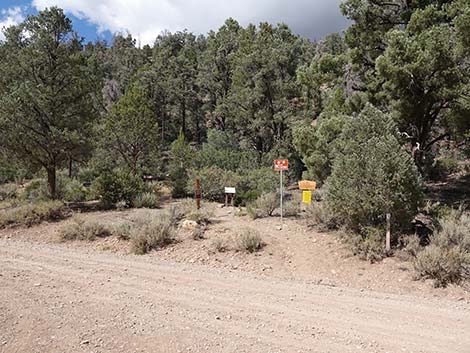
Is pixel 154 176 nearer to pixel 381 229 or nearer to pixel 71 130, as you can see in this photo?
pixel 71 130

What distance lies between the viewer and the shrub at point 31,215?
1192 centimetres

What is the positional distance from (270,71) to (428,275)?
19.0 metres

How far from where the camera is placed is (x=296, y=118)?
23203mm

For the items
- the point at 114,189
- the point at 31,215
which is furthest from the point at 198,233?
the point at 114,189

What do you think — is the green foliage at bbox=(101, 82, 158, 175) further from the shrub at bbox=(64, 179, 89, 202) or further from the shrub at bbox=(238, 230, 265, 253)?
the shrub at bbox=(238, 230, 265, 253)

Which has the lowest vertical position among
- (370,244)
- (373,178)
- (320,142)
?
(370,244)

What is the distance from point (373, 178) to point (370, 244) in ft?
4.50

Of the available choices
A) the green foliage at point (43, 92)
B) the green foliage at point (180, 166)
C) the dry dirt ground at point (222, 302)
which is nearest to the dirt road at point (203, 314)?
the dry dirt ground at point (222, 302)

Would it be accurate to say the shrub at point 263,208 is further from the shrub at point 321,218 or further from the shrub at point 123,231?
the shrub at point 123,231

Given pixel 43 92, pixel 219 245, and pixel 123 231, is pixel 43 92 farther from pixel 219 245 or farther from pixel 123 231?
pixel 219 245

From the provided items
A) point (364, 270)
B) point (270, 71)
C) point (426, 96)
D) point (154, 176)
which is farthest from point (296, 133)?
point (154, 176)

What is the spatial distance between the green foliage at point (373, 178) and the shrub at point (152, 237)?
13.4ft

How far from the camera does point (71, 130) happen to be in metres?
15.1

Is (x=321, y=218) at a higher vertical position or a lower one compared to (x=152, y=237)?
higher
